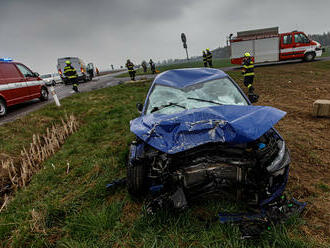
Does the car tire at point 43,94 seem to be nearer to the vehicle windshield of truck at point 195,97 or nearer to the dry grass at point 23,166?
the dry grass at point 23,166

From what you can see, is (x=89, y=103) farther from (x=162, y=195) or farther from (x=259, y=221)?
(x=259, y=221)

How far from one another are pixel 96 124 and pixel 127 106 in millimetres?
1969

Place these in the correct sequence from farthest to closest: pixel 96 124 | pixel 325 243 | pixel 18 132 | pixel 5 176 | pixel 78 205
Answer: pixel 96 124
pixel 18 132
pixel 5 176
pixel 78 205
pixel 325 243

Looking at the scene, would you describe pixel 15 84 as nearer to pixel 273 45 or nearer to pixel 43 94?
pixel 43 94

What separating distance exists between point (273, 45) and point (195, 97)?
16.4 metres

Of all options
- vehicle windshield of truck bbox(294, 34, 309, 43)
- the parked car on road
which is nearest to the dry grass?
the parked car on road

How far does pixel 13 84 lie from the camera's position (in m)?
6.44

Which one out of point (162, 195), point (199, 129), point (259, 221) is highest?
point (199, 129)

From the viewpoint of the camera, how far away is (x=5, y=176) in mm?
3266

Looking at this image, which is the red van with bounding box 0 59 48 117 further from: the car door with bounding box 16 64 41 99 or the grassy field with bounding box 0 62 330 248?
the grassy field with bounding box 0 62 330 248

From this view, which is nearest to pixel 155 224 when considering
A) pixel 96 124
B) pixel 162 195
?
pixel 162 195

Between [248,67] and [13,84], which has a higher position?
[13,84]

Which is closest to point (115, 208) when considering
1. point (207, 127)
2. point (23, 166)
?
point (207, 127)

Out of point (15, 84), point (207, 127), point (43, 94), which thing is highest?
point (15, 84)
